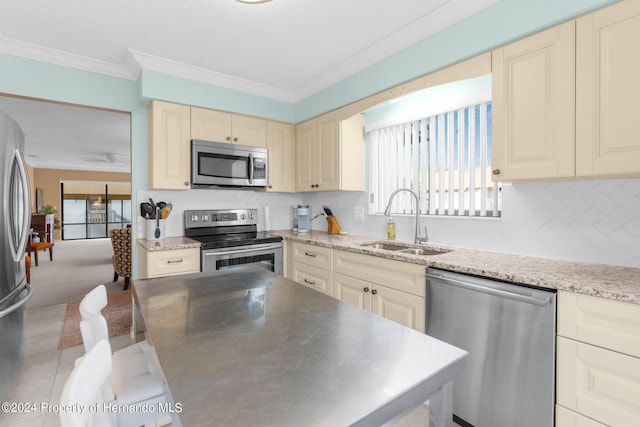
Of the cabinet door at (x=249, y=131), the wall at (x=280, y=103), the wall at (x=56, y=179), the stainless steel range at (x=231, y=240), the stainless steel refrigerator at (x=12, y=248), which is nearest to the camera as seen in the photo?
the wall at (x=280, y=103)

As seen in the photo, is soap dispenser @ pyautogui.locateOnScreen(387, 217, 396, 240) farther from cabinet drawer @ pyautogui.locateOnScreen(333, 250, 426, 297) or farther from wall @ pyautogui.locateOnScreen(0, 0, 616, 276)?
Answer: wall @ pyautogui.locateOnScreen(0, 0, 616, 276)

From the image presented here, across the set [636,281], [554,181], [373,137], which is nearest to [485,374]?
[636,281]

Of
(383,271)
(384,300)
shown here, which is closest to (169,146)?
(383,271)

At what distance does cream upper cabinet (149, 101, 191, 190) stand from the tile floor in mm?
1450

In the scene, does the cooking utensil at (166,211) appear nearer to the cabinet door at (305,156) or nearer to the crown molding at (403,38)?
the cabinet door at (305,156)

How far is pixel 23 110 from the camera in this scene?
4.15m

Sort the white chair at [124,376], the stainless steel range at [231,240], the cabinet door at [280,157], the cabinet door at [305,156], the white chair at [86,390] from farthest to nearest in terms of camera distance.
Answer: the cabinet door at [280,157]
the cabinet door at [305,156]
the stainless steel range at [231,240]
the white chair at [124,376]
the white chair at [86,390]

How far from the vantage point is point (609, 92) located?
1.42m

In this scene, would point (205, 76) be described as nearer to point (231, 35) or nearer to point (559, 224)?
point (231, 35)

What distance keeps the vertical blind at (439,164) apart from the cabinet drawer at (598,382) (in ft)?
3.48

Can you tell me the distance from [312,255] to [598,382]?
1.99 m

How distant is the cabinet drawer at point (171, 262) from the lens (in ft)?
8.23

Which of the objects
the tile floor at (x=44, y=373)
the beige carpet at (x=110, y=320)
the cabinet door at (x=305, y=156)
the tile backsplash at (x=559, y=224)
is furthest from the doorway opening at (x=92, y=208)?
the tile backsplash at (x=559, y=224)

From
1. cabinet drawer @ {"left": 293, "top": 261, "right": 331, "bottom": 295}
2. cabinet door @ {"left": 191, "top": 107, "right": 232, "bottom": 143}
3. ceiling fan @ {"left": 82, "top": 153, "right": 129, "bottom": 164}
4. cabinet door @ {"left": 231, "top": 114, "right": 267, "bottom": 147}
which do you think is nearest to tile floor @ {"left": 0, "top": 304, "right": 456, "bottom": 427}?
→ cabinet drawer @ {"left": 293, "top": 261, "right": 331, "bottom": 295}
